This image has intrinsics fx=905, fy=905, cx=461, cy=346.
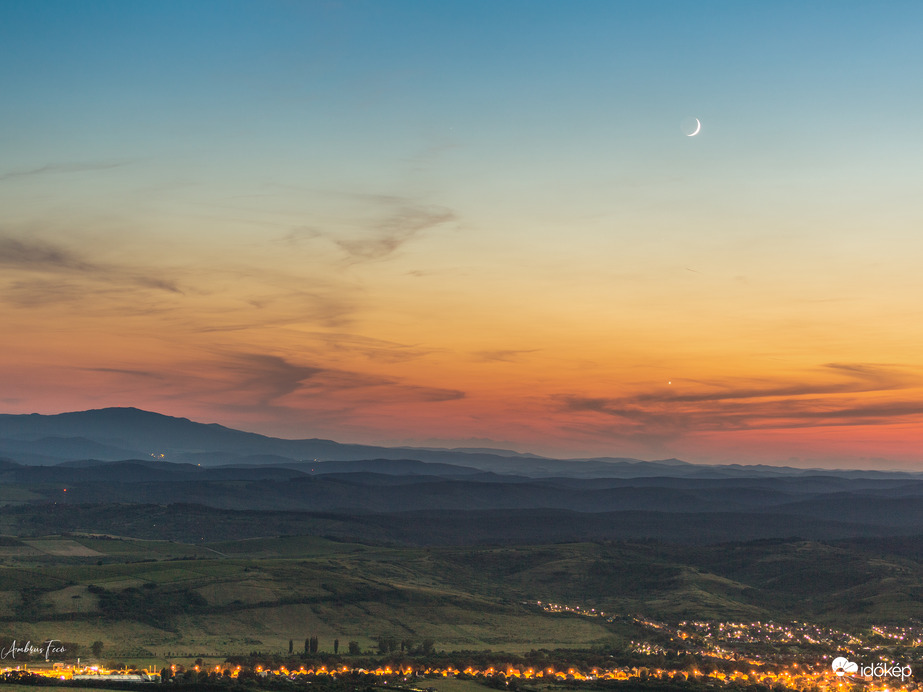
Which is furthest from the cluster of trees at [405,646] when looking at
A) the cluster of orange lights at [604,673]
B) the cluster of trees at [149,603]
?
the cluster of trees at [149,603]

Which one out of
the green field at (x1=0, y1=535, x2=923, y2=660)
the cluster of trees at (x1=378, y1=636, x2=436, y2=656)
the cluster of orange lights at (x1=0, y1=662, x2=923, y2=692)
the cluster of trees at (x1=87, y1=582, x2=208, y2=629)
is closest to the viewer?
the cluster of orange lights at (x1=0, y1=662, x2=923, y2=692)

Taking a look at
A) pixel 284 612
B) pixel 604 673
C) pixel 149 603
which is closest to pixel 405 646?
pixel 284 612

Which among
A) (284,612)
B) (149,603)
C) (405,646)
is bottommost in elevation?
(284,612)

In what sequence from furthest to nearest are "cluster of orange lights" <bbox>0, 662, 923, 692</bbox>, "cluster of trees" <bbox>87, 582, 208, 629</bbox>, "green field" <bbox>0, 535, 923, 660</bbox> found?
1. "cluster of trees" <bbox>87, 582, 208, 629</bbox>
2. "green field" <bbox>0, 535, 923, 660</bbox>
3. "cluster of orange lights" <bbox>0, 662, 923, 692</bbox>

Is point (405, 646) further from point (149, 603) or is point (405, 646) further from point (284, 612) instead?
point (149, 603)

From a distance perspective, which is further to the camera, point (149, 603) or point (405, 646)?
point (149, 603)

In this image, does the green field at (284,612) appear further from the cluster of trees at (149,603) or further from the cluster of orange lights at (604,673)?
the cluster of orange lights at (604,673)

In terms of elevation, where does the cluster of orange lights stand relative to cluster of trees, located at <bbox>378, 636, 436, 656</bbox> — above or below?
above

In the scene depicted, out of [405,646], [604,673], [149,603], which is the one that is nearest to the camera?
[604,673]

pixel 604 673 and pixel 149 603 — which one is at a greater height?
pixel 604 673

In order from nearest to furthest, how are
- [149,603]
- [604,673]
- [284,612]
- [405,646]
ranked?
1. [604,673]
2. [405,646]
3. [284,612]
4. [149,603]

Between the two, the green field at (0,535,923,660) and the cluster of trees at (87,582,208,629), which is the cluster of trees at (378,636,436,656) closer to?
the green field at (0,535,923,660)

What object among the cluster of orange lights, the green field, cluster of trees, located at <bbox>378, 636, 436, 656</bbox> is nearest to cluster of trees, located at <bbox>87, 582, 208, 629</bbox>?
the green field
